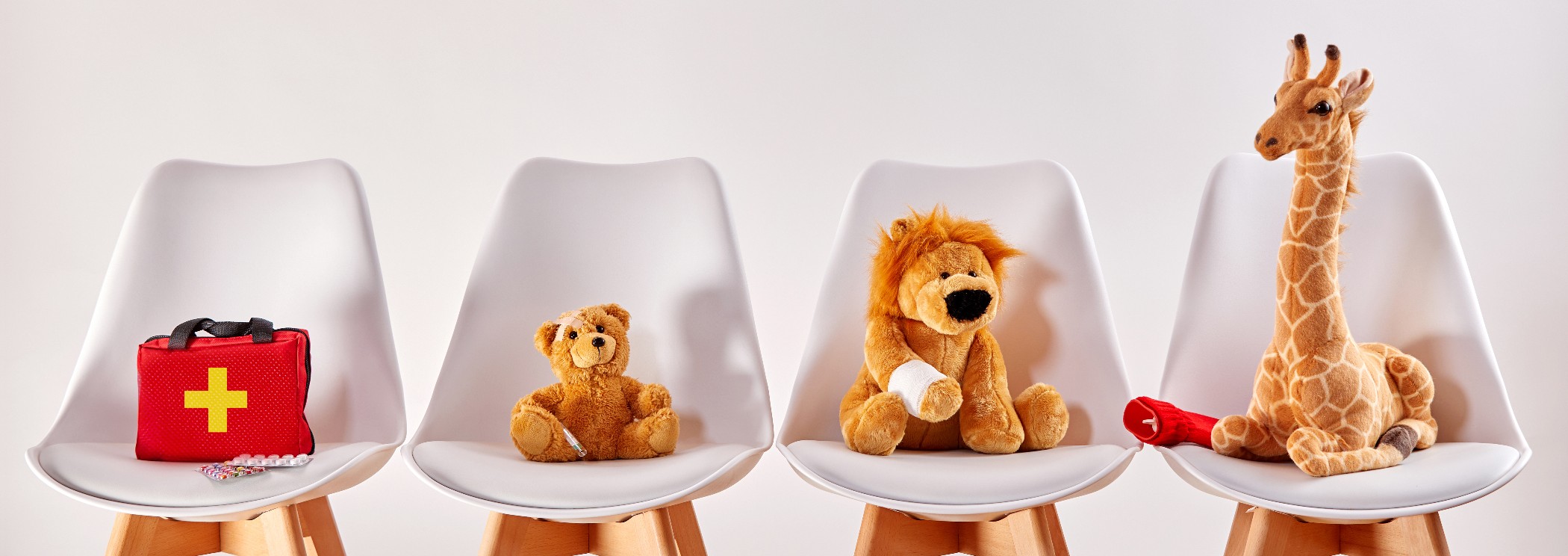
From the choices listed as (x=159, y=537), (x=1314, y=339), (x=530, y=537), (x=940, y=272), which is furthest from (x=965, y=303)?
(x=159, y=537)

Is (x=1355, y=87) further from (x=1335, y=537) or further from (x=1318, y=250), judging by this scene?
(x=1335, y=537)

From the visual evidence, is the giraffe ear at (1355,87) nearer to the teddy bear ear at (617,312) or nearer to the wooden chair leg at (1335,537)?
the wooden chair leg at (1335,537)

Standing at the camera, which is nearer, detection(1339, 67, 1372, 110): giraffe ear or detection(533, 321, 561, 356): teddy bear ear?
detection(1339, 67, 1372, 110): giraffe ear

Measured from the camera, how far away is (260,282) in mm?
1528

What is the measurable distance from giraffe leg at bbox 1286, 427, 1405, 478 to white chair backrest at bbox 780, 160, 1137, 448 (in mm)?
241

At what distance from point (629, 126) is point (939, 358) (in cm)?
89

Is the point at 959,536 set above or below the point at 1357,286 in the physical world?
below

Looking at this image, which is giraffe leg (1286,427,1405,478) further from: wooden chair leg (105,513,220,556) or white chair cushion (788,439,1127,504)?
wooden chair leg (105,513,220,556)

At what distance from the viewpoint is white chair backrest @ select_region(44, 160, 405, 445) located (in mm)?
1435

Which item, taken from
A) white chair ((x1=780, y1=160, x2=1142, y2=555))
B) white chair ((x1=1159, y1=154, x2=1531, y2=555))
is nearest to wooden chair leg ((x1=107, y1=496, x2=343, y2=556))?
white chair ((x1=780, y1=160, x2=1142, y2=555))

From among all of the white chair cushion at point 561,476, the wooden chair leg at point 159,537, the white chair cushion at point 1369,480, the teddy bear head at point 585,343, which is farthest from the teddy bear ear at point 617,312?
the white chair cushion at point 1369,480

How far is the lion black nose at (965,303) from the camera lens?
1.32m

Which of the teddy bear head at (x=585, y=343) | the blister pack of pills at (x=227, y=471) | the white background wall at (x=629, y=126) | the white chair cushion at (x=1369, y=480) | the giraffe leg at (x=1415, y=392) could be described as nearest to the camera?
the white chair cushion at (x=1369, y=480)

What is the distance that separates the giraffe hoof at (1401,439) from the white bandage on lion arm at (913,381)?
0.50 metres
